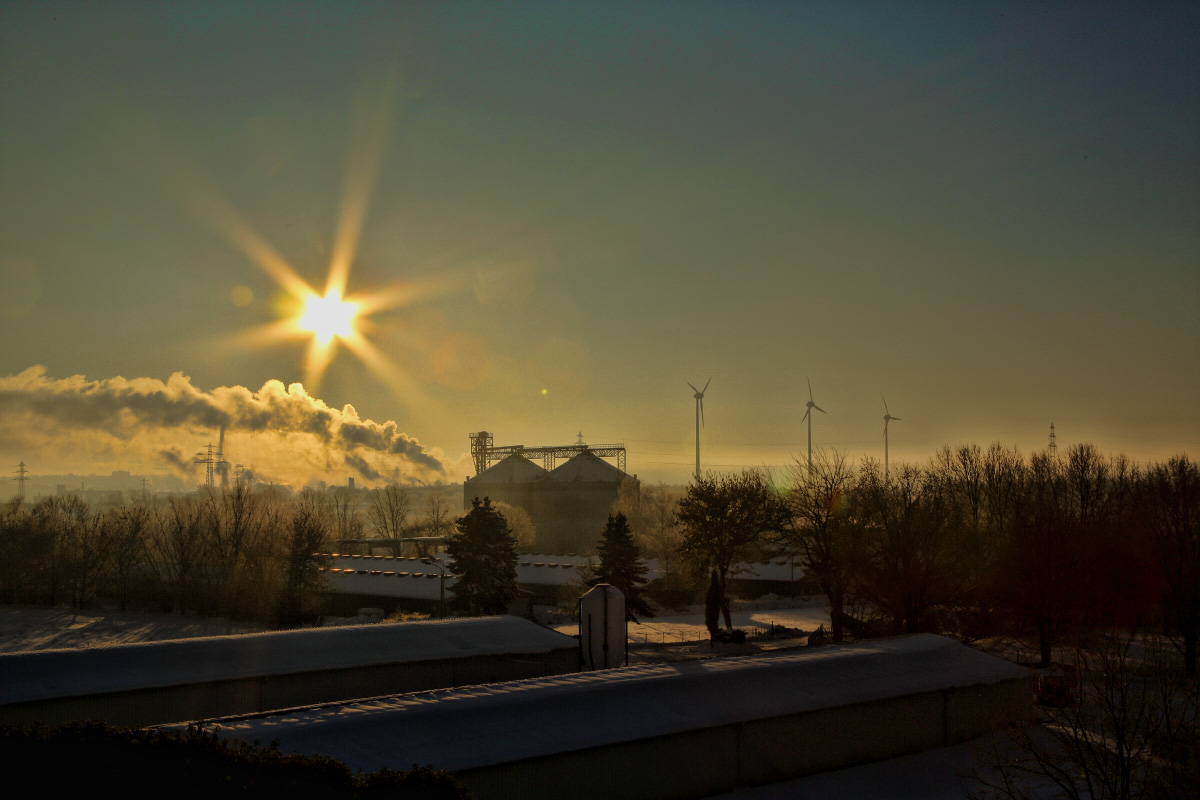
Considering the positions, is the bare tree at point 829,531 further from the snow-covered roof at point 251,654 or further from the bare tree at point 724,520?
the snow-covered roof at point 251,654

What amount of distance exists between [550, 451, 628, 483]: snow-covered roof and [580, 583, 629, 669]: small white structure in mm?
78986

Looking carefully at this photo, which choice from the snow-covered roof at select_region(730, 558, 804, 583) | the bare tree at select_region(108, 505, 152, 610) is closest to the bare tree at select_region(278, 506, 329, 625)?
the bare tree at select_region(108, 505, 152, 610)

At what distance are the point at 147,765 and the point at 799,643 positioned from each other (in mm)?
36057

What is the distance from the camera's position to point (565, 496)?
102062 mm

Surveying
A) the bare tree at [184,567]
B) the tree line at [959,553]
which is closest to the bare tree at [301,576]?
the bare tree at [184,567]

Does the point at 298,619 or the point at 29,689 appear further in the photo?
the point at 298,619

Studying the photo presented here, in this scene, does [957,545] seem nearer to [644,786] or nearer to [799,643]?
[799,643]

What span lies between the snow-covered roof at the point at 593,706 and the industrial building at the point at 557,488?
8122 cm

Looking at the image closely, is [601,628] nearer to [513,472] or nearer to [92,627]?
[92,627]

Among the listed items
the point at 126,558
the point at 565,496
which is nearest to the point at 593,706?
the point at 126,558

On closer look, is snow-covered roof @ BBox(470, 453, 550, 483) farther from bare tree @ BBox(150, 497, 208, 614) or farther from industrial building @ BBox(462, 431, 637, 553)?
bare tree @ BBox(150, 497, 208, 614)

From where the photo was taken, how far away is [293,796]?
7.95m

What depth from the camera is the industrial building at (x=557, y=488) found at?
10144 centimetres

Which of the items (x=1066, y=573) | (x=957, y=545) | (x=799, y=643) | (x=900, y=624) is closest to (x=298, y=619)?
(x=799, y=643)
